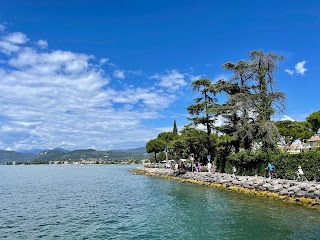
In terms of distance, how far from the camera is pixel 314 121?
5969 cm

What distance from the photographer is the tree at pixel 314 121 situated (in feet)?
193

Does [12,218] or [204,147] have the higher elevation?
[204,147]

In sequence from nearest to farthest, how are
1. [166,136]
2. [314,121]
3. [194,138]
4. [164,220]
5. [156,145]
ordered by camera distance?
1. [164,220]
2. [194,138]
3. [314,121]
4. [156,145]
5. [166,136]

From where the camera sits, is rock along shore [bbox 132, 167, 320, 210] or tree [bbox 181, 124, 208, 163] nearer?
rock along shore [bbox 132, 167, 320, 210]

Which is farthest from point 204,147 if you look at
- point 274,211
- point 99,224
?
point 99,224

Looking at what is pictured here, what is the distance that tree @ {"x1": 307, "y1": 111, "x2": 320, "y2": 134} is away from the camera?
5879 cm

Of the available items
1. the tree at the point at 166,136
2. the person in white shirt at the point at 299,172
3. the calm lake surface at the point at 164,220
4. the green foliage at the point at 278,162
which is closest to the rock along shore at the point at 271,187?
the calm lake surface at the point at 164,220

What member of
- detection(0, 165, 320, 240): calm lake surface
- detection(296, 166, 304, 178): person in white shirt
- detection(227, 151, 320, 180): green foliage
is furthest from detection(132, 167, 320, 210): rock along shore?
detection(227, 151, 320, 180): green foliage

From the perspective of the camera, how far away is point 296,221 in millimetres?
18141

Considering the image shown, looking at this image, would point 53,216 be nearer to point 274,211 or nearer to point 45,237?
point 45,237

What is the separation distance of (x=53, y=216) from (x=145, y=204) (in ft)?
26.0

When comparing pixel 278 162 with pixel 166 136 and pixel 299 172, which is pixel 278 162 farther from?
pixel 166 136

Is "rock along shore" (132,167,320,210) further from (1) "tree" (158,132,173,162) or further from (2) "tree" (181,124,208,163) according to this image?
(1) "tree" (158,132,173,162)

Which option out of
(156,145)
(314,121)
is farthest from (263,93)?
(156,145)
